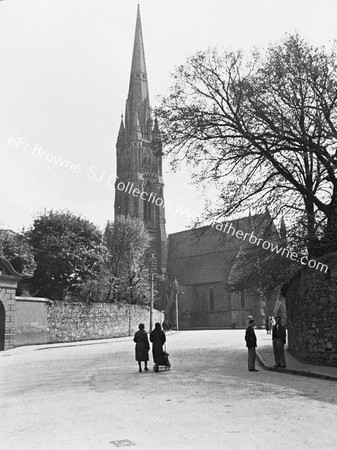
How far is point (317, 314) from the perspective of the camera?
52.8ft

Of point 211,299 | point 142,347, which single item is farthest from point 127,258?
point 142,347

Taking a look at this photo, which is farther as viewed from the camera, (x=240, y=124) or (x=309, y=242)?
(x=240, y=124)

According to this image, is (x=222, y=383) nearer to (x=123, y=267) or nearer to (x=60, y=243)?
(x=60, y=243)

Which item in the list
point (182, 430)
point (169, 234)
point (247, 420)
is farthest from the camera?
point (169, 234)

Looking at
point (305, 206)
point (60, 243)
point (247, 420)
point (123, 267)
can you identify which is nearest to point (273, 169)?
point (305, 206)

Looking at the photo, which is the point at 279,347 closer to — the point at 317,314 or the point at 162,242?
the point at 317,314

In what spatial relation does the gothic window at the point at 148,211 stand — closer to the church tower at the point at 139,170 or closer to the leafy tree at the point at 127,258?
the church tower at the point at 139,170

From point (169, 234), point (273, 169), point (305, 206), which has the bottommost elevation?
point (305, 206)

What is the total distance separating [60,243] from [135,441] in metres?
32.8

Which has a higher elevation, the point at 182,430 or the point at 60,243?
the point at 60,243

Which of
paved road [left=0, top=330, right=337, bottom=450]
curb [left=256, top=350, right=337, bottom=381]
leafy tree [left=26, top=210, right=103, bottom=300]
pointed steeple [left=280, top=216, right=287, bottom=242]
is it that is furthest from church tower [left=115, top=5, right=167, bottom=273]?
paved road [left=0, top=330, right=337, bottom=450]

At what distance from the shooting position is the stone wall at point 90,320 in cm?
3306

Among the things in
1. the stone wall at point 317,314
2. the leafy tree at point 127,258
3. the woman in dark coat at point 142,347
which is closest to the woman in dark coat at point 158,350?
the woman in dark coat at point 142,347

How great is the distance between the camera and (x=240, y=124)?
18719mm
